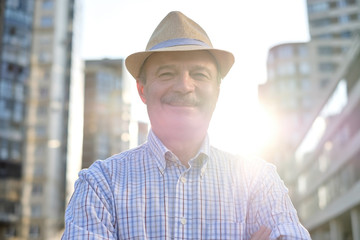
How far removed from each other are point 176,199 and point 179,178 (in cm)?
12

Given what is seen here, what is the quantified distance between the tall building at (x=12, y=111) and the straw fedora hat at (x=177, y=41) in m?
53.2

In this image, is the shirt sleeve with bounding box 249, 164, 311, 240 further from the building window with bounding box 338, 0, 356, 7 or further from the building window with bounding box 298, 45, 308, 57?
the building window with bounding box 298, 45, 308, 57

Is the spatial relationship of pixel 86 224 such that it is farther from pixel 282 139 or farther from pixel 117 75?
pixel 117 75

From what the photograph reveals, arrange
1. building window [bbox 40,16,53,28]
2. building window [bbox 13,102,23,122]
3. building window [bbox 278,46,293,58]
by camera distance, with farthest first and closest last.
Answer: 1. building window [bbox 278,46,293,58]
2. building window [bbox 40,16,53,28]
3. building window [bbox 13,102,23,122]

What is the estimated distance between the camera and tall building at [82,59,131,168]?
9475 cm

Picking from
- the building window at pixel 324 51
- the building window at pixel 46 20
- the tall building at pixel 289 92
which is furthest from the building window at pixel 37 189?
the building window at pixel 324 51

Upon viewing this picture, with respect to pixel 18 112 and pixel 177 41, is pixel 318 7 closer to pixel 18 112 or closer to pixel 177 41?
pixel 18 112

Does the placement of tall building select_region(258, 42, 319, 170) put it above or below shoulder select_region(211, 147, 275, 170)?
above

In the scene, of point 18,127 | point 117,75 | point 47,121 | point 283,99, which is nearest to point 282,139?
point 283,99

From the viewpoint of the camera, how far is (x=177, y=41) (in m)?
2.71

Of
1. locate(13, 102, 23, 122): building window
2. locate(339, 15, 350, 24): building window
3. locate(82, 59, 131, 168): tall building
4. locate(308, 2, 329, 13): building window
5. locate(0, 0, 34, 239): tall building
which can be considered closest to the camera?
locate(0, 0, 34, 239): tall building

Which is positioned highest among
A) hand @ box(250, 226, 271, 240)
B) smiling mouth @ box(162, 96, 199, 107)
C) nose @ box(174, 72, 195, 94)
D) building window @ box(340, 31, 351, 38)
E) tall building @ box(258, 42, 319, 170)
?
building window @ box(340, 31, 351, 38)

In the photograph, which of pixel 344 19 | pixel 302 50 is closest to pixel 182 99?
pixel 344 19

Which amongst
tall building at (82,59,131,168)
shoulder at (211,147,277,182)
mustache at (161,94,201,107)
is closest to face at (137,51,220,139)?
mustache at (161,94,201,107)
